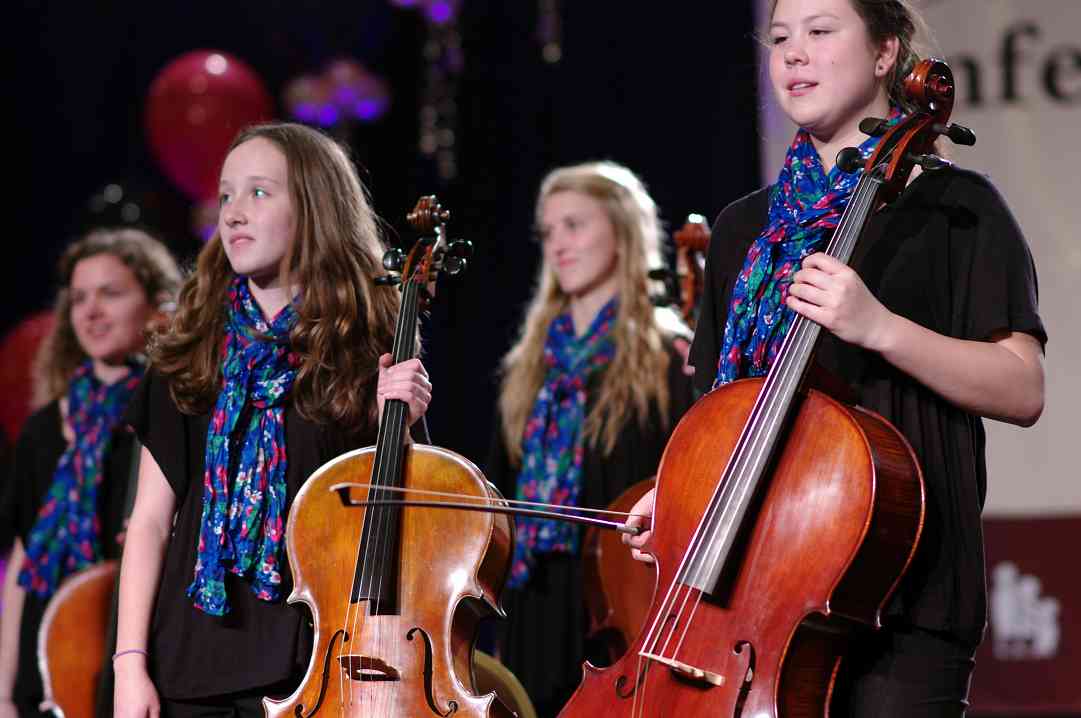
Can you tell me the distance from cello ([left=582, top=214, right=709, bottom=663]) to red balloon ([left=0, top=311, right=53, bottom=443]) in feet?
8.59

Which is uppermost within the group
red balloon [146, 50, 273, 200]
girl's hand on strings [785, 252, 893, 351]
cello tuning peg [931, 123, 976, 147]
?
red balloon [146, 50, 273, 200]

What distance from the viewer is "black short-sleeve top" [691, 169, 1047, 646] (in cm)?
171

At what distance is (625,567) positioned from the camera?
284 centimetres

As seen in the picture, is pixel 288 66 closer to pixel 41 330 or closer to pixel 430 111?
pixel 430 111

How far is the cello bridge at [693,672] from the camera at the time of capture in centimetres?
162

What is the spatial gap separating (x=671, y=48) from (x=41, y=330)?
252 centimetres

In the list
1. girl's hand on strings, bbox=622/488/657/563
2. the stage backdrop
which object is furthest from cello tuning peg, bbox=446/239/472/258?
the stage backdrop

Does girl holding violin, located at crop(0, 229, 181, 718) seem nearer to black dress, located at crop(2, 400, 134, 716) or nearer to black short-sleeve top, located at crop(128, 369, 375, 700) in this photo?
black dress, located at crop(2, 400, 134, 716)

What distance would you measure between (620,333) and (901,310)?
68.8 inches

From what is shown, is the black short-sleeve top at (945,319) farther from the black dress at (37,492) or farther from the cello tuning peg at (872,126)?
the black dress at (37,492)

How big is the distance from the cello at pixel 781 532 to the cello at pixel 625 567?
0.96 metres

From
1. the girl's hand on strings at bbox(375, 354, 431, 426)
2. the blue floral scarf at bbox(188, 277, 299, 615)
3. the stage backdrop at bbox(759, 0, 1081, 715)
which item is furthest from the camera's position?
the stage backdrop at bbox(759, 0, 1081, 715)

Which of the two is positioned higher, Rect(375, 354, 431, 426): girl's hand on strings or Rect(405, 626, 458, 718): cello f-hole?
Rect(375, 354, 431, 426): girl's hand on strings

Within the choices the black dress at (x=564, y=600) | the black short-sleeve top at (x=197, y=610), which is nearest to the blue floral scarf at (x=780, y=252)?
the black short-sleeve top at (x=197, y=610)
